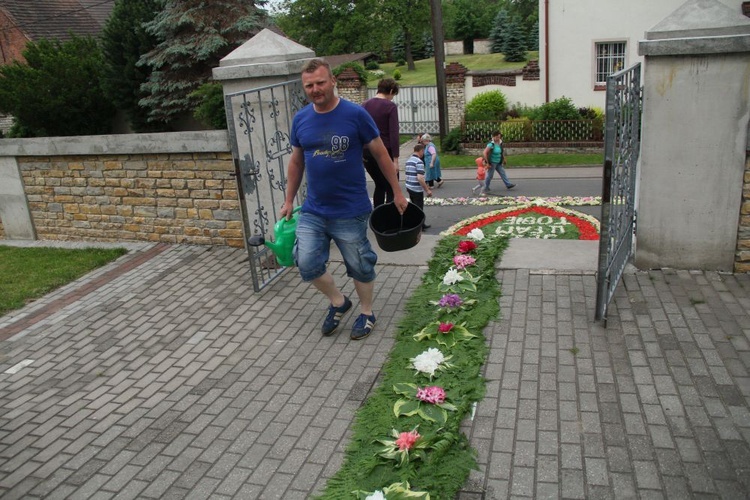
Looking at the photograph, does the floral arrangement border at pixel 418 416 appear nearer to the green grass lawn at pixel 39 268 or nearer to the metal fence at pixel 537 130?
the green grass lawn at pixel 39 268

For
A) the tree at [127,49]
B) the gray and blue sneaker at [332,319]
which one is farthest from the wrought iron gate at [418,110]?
the gray and blue sneaker at [332,319]

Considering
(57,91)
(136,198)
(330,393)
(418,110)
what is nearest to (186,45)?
(57,91)

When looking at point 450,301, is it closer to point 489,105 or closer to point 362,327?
point 362,327

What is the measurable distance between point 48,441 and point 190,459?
1100 millimetres

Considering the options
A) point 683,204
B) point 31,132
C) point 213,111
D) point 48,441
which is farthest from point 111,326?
point 31,132

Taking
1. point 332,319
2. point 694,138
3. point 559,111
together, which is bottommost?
point 559,111

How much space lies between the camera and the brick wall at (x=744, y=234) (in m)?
5.80

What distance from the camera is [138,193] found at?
27.8 feet

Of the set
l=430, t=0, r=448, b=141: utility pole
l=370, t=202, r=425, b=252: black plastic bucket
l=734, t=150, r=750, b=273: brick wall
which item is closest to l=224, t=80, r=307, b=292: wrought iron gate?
l=370, t=202, r=425, b=252: black plastic bucket

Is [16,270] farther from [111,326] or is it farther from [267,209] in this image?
[267,209]

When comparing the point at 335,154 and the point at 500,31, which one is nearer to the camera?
the point at 335,154

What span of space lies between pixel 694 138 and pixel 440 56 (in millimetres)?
15762

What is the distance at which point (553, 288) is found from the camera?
5.99m

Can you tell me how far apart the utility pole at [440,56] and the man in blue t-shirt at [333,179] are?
16.4 metres
